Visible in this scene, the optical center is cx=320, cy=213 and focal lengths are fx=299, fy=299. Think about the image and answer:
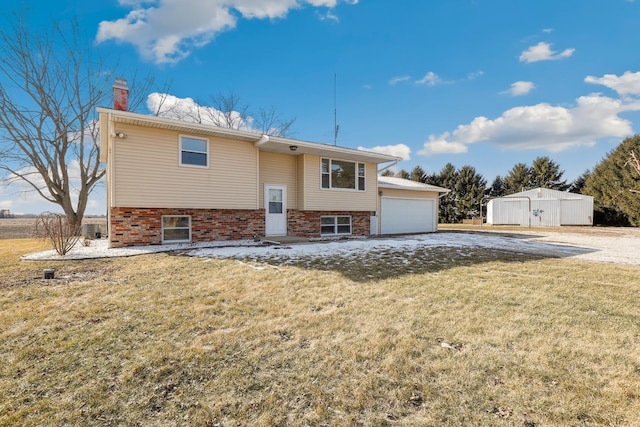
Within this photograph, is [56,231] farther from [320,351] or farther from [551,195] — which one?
[551,195]

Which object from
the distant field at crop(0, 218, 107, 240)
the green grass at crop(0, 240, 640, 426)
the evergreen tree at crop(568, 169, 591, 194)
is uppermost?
the evergreen tree at crop(568, 169, 591, 194)

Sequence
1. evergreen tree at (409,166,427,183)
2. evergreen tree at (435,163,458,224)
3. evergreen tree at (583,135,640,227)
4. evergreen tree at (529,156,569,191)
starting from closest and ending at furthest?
evergreen tree at (583,135,640,227), evergreen tree at (435,163,458,224), evergreen tree at (409,166,427,183), evergreen tree at (529,156,569,191)

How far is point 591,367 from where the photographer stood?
2668 millimetres

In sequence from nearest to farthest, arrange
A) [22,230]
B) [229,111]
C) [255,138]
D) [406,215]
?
1. [255,138]
2. [406,215]
3. [22,230]
4. [229,111]

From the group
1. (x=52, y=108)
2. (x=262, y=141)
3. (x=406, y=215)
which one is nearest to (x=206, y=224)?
(x=262, y=141)

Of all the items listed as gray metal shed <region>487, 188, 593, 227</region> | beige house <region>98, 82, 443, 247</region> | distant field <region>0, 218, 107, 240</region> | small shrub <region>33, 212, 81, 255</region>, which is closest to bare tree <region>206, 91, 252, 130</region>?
distant field <region>0, 218, 107, 240</region>

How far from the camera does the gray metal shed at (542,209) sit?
85.8 feet

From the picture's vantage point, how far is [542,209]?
27.5m

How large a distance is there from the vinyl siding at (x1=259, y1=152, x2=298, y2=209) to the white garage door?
16.9ft

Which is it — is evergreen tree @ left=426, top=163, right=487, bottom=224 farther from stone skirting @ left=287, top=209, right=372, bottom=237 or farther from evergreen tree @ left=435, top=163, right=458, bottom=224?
stone skirting @ left=287, top=209, right=372, bottom=237

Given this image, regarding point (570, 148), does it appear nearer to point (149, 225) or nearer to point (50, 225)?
point (149, 225)

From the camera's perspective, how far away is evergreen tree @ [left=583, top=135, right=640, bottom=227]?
24.2 metres

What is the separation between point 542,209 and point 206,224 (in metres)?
29.8

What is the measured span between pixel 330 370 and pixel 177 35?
15.9 m
